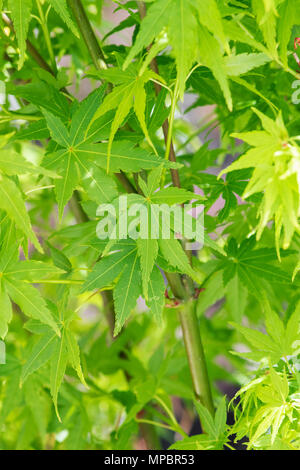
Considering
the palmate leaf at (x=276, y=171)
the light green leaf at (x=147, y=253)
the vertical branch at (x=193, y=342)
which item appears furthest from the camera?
the vertical branch at (x=193, y=342)

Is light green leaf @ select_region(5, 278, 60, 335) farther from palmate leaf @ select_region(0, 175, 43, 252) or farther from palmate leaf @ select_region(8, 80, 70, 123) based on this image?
palmate leaf @ select_region(8, 80, 70, 123)

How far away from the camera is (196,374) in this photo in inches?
25.4

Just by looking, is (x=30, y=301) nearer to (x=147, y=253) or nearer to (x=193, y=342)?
(x=147, y=253)

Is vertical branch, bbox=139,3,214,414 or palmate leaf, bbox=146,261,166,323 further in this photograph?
vertical branch, bbox=139,3,214,414

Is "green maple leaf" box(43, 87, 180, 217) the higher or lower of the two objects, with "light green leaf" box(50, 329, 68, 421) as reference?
higher

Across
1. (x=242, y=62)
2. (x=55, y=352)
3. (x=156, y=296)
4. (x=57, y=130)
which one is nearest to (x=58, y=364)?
(x=55, y=352)

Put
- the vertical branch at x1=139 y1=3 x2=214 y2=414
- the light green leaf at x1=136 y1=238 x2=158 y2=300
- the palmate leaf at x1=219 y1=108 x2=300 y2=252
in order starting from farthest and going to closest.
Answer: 1. the vertical branch at x1=139 y1=3 x2=214 y2=414
2. the light green leaf at x1=136 y1=238 x2=158 y2=300
3. the palmate leaf at x1=219 y1=108 x2=300 y2=252

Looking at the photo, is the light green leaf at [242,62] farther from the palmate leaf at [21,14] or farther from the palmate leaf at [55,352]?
the palmate leaf at [55,352]

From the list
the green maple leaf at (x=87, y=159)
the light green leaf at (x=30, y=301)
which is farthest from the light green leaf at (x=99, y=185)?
the light green leaf at (x=30, y=301)

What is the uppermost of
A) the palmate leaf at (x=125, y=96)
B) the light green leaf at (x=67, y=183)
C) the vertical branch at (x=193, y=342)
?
the palmate leaf at (x=125, y=96)

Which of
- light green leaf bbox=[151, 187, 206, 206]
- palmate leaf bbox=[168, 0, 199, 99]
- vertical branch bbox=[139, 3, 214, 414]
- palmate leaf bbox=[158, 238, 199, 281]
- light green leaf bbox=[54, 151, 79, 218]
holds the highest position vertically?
palmate leaf bbox=[168, 0, 199, 99]

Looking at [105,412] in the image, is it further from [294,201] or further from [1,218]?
[294,201]

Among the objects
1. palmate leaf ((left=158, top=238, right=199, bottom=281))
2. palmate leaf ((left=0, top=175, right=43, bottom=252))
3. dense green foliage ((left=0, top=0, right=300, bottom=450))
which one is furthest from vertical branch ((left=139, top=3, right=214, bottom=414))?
palmate leaf ((left=0, top=175, right=43, bottom=252))
